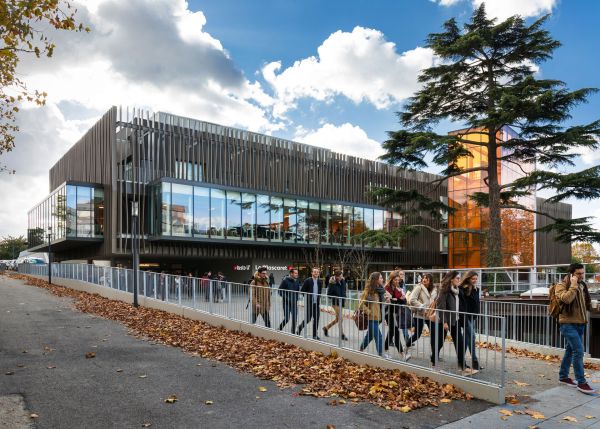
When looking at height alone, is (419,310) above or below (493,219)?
below

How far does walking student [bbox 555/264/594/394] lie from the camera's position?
7867 mm

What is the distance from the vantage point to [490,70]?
86.6 ft

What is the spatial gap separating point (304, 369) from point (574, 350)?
4377mm

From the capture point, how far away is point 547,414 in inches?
264

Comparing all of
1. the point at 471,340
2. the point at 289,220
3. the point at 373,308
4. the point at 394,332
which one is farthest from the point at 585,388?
the point at 289,220

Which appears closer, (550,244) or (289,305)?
(289,305)

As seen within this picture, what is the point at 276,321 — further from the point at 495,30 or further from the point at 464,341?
the point at 495,30

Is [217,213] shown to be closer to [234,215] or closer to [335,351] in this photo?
[234,215]

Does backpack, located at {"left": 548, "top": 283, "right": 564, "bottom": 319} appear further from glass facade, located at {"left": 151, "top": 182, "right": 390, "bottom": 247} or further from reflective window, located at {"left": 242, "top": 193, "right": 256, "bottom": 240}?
reflective window, located at {"left": 242, "top": 193, "right": 256, "bottom": 240}

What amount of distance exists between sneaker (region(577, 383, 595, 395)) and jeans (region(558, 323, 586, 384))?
4 cm

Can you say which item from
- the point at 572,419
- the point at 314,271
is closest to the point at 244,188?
the point at 314,271

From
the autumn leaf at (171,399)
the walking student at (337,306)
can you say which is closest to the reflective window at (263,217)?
the walking student at (337,306)

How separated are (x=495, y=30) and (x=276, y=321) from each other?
19814 millimetres

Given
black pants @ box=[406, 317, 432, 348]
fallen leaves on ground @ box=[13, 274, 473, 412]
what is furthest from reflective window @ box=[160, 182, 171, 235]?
black pants @ box=[406, 317, 432, 348]
